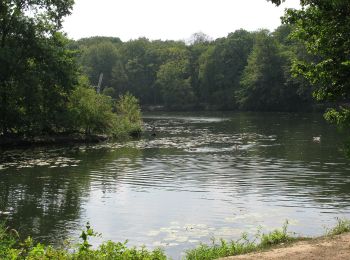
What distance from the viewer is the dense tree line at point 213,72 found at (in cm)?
10438

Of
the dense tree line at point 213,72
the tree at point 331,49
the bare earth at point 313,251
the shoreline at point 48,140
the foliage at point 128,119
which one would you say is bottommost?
the shoreline at point 48,140

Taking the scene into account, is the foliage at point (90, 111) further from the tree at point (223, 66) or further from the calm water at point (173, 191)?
the tree at point (223, 66)

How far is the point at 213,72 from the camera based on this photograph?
127 meters

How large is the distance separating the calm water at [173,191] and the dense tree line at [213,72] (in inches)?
2437

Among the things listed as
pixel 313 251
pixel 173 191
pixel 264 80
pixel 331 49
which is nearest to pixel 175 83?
pixel 264 80

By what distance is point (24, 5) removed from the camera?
44062 mm

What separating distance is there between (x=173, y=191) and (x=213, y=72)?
4193 inches

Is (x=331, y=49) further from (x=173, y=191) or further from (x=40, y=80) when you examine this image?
Answer: (x=40, y=80)

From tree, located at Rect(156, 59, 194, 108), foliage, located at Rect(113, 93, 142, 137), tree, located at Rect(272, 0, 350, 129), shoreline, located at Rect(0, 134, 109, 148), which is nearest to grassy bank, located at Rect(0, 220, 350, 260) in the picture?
tree, located at Rect(272, 0, 350, 129)

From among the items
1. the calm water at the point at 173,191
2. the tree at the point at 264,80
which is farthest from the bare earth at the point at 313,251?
the tree at the point at 264,80

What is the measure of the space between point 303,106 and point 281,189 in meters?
81.8

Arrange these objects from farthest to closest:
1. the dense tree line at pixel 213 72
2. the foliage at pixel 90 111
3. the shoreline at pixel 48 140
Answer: the dense tree line at pixel 213 72, the foliage at pixel 90 111, the shoreline at pixel 48 140

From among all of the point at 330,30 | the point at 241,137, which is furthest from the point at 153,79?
the point at 330,30

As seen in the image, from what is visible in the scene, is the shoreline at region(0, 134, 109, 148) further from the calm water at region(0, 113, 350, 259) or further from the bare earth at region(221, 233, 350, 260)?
the bare earth at region(221, 233, 350, 260)
